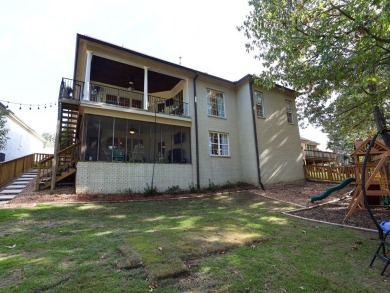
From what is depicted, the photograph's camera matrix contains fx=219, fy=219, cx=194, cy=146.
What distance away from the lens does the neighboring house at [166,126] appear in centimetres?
1100

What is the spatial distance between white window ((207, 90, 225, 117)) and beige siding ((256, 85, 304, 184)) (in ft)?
8.66

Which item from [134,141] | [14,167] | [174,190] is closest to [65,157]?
[134,141]

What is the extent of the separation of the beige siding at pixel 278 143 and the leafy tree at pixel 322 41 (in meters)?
5.63

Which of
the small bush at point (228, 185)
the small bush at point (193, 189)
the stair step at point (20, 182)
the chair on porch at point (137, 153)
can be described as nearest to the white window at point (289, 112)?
the small bush at point (228, 185)

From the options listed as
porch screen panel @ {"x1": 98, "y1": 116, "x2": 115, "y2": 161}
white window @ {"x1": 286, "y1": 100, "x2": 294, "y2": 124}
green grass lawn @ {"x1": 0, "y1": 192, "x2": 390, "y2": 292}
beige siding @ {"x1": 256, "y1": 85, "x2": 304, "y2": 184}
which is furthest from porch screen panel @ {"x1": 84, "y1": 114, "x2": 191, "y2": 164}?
white window @ {"x1": 286, "y1": 100, "x2": 294, "y2": 124}

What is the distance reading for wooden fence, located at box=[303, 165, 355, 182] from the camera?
14.6m

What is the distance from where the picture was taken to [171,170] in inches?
501

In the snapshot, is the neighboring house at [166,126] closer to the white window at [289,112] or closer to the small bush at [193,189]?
the white window at [289,112]

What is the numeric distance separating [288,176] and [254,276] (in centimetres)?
1399

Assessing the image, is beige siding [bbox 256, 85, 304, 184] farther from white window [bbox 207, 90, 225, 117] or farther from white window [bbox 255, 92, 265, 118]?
white window [bbox 207, 90, 225, 117]

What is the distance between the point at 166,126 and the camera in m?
13.2

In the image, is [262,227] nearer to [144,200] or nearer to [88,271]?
[88,271]

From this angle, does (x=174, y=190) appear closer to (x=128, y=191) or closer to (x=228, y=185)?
(x=128, y=191)

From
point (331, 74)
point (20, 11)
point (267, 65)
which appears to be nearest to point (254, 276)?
point (331, 74)
